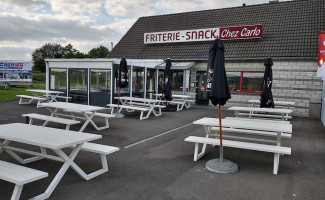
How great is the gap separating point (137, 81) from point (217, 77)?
9.79 m

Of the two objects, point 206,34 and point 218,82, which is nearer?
point 218,82

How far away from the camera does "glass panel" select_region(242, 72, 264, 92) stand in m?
13.6

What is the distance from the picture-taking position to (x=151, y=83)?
14.9 m

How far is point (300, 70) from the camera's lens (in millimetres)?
12445

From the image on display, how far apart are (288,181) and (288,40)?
11341mm

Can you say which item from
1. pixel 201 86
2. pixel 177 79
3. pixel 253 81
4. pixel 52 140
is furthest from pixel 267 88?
pixel 52 140

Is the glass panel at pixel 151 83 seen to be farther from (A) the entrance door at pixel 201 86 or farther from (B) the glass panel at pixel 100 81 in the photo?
(B) the glass panel at pixel 100 81

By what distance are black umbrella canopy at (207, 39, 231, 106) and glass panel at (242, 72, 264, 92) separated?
10.1m

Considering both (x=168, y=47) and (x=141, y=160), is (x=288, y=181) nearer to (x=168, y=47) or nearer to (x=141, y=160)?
(x=141, y=160)

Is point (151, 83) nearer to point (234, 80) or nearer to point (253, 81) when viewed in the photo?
point (234, 80)

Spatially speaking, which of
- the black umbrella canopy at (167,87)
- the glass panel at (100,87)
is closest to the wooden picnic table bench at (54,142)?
the black umbrella canopy at (167,87)

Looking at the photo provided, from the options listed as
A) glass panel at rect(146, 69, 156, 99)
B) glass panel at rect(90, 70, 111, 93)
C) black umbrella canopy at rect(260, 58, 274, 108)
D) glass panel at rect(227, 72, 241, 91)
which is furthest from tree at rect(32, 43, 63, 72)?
black umbrella canopy at rect(260, 58, 274, 108)

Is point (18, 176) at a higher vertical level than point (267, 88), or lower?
lower

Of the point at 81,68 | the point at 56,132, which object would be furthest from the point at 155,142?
the point at 81,68
